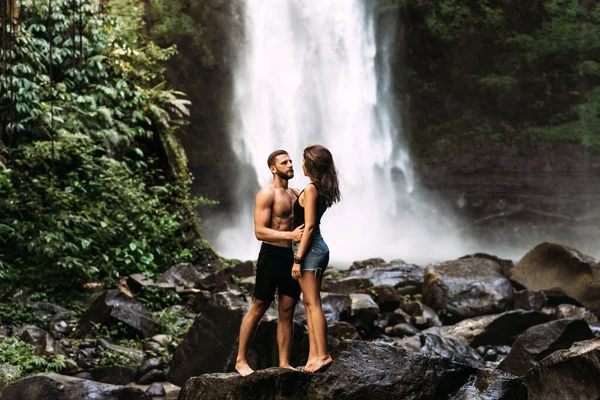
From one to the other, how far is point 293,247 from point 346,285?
6574mm

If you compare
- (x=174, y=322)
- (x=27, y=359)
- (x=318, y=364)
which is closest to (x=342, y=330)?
(x=174, y=322)

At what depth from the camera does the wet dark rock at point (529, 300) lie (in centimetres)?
1046

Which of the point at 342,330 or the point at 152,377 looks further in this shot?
the point at 342,330

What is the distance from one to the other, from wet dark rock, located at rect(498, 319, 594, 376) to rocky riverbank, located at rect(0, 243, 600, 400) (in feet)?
0.04

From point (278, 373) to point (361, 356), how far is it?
1.74 ft

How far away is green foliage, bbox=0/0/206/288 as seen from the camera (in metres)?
9.05

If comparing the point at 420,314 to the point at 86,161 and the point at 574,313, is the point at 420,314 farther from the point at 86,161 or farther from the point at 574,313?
the point at 86,161

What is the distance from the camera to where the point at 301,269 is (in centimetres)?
447

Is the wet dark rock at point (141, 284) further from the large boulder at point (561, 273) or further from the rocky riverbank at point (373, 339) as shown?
the large boulder at point (561, 273)

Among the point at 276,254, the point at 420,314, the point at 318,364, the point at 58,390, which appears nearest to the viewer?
the point at 318,364

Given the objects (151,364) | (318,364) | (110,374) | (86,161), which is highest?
(86,161)

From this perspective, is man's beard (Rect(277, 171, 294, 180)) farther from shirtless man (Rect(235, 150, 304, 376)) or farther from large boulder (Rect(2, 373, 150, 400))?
large boulder (Rect(2, 373, 150, 400))

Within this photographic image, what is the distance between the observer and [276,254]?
466 cm

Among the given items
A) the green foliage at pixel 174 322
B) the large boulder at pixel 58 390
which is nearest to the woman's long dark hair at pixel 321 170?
the large boulder at pixel 58 390
